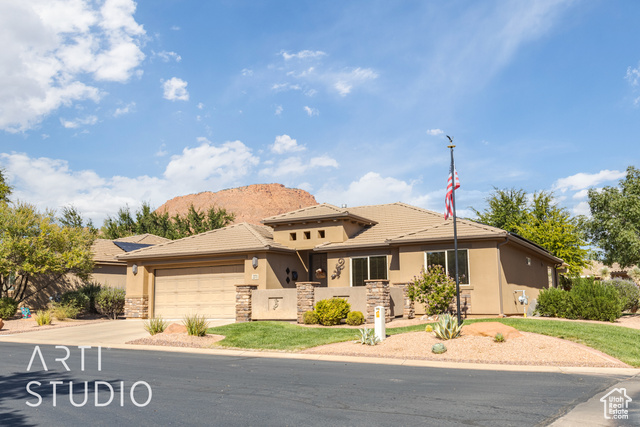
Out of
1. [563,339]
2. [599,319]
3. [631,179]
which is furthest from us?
[631,179]

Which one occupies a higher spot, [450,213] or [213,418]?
[450,213]

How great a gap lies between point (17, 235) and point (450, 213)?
71.6 feet

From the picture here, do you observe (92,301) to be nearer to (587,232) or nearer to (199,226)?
(199,226)

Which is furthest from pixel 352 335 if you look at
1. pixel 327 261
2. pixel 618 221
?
pixel 618 221

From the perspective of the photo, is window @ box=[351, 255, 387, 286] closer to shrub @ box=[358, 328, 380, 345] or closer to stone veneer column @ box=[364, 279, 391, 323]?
stone veneer column @ box=[364, 279, 391, 323]

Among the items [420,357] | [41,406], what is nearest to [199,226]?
[420,357]

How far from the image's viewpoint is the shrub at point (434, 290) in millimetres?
20188

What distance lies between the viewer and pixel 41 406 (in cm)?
761

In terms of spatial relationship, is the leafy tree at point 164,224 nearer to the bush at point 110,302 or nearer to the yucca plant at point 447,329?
the bush at point 110,302

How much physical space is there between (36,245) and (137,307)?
20.2ft

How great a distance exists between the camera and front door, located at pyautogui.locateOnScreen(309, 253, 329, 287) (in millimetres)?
26562

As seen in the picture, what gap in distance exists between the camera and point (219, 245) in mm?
25547

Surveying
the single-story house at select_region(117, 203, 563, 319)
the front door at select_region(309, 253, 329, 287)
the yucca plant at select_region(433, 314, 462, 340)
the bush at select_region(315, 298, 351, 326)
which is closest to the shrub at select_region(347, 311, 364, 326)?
the bush at select_region(315, 298, 351, 326)

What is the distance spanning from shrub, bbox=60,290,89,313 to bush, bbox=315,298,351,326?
1434 centimetres
